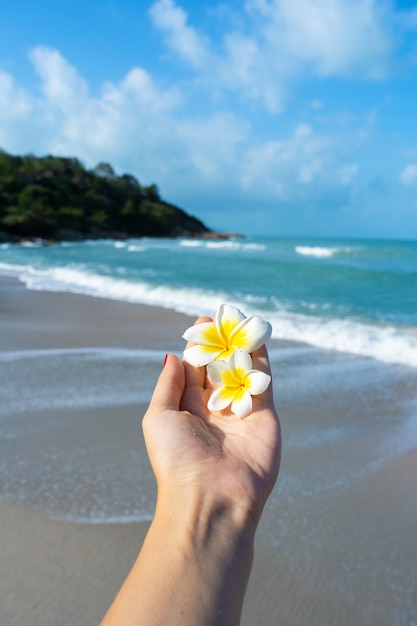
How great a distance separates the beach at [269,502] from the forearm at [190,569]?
62cm

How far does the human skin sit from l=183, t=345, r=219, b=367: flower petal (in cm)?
6

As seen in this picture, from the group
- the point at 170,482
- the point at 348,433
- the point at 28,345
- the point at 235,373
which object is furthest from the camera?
the point at 28,345

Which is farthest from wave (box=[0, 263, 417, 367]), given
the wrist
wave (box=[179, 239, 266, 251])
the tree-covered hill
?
the tree-covered hill

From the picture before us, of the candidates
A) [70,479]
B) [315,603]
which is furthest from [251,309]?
[315,603]

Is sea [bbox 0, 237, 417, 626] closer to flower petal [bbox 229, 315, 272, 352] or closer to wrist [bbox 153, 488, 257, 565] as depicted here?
wrist [bbox 153, 488, 257, 565]

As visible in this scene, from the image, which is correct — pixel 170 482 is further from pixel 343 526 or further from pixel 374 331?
pixel 374 331

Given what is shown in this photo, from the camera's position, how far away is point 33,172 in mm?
76000

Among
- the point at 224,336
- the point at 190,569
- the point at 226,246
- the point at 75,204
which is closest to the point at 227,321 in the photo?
the point at 224,336

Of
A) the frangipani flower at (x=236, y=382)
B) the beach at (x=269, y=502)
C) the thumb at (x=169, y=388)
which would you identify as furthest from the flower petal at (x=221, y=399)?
the beach at (x=269, y=502)

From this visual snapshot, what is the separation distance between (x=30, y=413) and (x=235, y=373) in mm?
2445

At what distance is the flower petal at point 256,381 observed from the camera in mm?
1735

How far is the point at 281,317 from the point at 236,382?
6.74 metres

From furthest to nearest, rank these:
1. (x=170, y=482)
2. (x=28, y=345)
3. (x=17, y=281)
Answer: (x=17, y=281) < (x=28, y=345) < (x=170, y=482)

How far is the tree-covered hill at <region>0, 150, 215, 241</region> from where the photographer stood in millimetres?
57031
